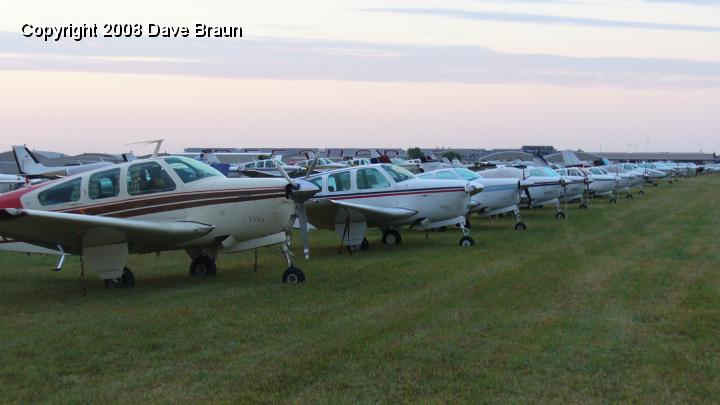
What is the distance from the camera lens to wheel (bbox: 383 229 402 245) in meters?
18.0

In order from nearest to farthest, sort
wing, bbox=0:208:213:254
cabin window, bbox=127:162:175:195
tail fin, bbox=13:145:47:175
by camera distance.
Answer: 1. wing, bbox=0:208:213:254
2. cabin window, bbox=127:162:175:195
3. tail fin, bbox=13:145:47:175

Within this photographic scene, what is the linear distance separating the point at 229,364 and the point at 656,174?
5079cm

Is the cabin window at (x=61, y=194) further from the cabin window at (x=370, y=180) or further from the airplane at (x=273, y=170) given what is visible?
the cabin window at (x=370, y=180)

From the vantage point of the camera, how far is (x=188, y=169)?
1200 cm

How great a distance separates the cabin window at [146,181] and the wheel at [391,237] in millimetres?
7293

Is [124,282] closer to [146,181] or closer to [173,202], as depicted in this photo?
[173,202]

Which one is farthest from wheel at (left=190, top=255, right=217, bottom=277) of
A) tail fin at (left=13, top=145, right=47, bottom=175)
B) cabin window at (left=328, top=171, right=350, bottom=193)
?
tail fin at (left=13, top=145, right=47, bottom=175)

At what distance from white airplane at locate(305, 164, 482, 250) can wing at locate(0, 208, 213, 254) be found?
5517mm

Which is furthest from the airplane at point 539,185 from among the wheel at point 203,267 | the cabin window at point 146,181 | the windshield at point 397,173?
the cabin window at point 146,181

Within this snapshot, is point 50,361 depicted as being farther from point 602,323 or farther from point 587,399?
point 602,323

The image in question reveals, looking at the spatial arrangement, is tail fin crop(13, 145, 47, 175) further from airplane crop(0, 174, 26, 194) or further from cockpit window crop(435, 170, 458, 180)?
cockpit window crop(435, 170, 458, 180)

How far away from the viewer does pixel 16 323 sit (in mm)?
8984

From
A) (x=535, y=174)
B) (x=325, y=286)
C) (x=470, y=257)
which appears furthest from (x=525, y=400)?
(x=535, y=174)

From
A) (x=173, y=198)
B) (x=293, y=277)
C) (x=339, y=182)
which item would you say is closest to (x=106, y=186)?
(x=173, y=198)
